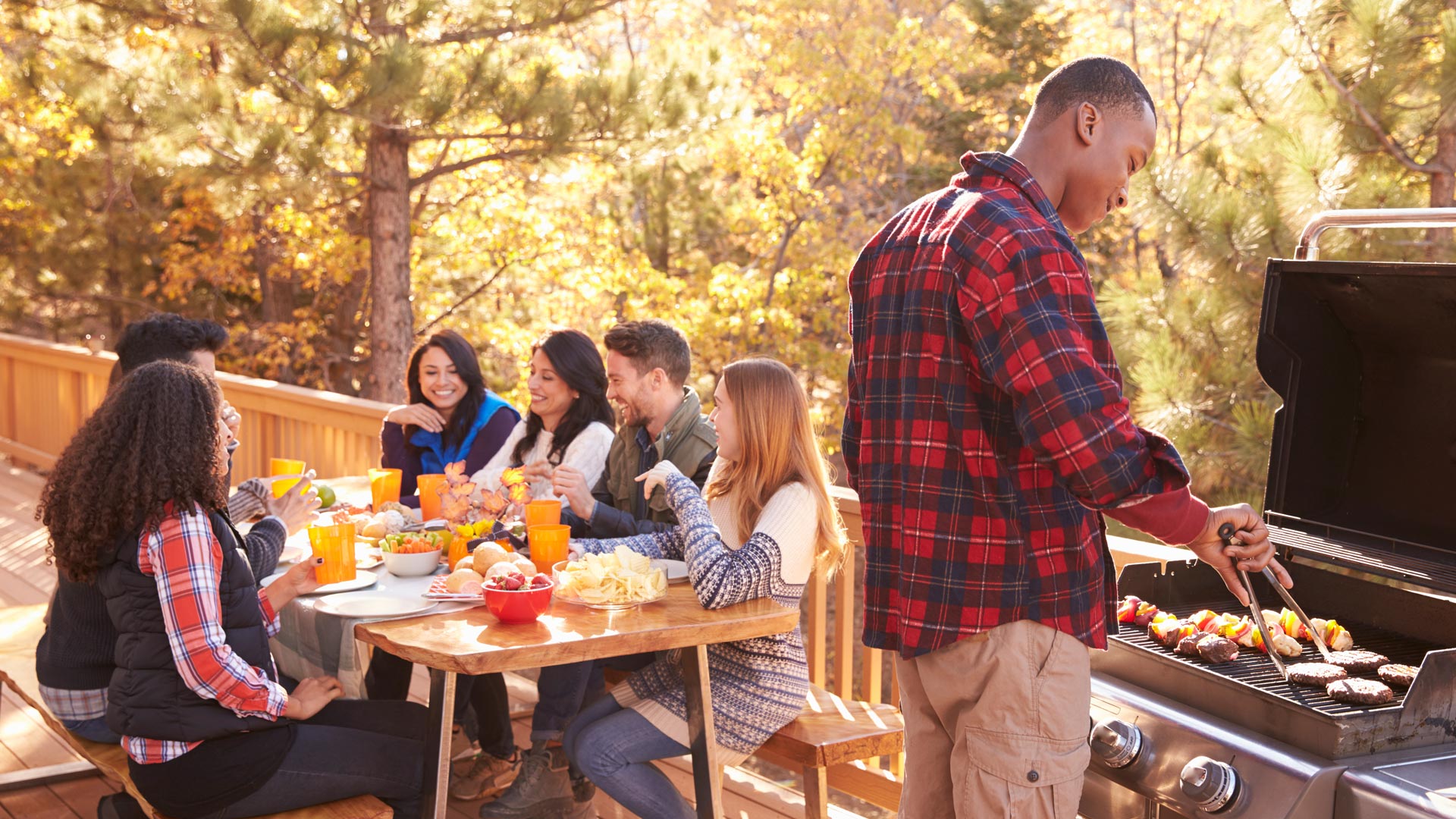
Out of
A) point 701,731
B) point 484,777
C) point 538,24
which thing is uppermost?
point 538,24

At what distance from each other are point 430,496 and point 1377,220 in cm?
233

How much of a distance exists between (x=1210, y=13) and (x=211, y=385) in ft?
41.9

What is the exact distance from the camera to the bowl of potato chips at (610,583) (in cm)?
242

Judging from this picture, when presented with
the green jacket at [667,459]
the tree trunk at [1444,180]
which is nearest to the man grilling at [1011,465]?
the green jacket at [667,459]

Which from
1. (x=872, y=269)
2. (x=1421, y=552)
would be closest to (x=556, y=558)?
(x=872, y=269)

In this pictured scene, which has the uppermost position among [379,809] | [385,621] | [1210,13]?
[1210,13]

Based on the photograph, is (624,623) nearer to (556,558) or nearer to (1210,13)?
(556,558)

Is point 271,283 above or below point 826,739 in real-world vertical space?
above

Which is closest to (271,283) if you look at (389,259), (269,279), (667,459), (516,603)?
(269,279)

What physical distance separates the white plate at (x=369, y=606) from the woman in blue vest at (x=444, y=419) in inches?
58.6

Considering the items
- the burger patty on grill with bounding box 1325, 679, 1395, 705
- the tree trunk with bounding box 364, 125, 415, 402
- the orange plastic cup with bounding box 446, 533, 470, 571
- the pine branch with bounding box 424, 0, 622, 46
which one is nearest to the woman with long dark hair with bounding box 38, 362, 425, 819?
the orange plastic cup with bounding box 446, 533, 470, 571

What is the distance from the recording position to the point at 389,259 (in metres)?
8.42

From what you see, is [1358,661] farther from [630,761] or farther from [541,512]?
[541,512]

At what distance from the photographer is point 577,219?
11531 millimetres
